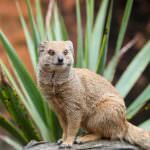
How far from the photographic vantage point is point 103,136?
162 inches

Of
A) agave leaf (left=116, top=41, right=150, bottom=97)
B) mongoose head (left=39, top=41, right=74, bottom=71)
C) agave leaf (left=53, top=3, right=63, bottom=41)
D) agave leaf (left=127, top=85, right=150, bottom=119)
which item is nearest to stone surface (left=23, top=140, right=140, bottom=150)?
mongoose head (left=39, top=41, right=74, bottom=71)

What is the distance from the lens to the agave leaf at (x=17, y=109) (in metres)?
4.65

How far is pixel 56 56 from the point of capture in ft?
12.1

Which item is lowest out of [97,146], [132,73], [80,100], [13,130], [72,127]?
[13,130]

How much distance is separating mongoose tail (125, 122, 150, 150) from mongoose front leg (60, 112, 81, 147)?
1.26 feet

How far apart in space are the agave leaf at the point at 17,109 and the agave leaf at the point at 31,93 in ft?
0.39

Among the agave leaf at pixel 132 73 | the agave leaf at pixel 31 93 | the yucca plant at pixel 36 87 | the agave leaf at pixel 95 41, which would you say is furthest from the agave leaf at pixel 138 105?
the agave leaf at pixel 31 93

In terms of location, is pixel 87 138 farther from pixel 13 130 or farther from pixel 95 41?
pixel 95 41

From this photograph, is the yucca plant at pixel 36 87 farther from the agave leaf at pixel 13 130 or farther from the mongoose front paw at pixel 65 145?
the mongoose front paw at pixel 65 145

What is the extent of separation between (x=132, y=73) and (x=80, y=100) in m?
1.47

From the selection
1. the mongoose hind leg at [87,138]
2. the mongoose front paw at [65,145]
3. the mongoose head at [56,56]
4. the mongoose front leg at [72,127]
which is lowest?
the mongoose hind leg at [87,138]

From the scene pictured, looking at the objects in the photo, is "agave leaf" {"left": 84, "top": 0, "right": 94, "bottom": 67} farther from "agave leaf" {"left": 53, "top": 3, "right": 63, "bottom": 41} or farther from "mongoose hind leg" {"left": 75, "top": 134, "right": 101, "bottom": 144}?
"mongoose hind leg" {"left": 75, "top": 134, "right": 101, "bottom": 144}

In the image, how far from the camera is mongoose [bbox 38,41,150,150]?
3.79 m

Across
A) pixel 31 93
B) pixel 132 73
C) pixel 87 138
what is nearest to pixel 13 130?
pixel 31 93
